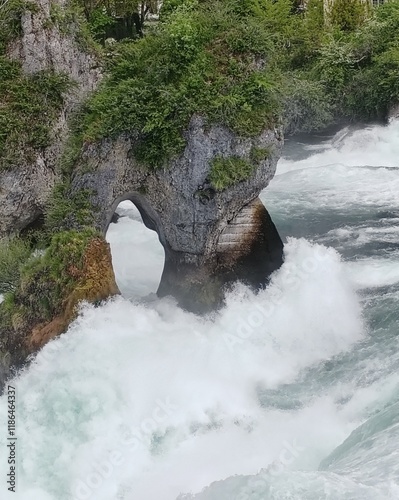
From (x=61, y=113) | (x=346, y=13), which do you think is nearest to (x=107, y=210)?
(x=61, y=113)

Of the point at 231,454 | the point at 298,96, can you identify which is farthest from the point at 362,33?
the point at 231,454

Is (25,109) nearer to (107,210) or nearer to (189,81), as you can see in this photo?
(107,210)

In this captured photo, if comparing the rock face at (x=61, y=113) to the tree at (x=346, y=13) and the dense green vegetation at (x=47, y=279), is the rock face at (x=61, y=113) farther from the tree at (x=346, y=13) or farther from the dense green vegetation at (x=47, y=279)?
the tree at (x=346, y=13)

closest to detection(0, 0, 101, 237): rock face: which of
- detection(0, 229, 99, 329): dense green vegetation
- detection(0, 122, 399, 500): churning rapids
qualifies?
detection(0, 229, 99, 329): dense green vegetation

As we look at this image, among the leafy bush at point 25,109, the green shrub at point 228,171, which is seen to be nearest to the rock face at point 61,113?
the leafy bush at point 25,109

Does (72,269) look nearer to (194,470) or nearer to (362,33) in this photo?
(194,470)

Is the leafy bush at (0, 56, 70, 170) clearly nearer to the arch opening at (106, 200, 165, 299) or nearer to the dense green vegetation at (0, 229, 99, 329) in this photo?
the dense green vegetation at (0, 229, 99, 329)
